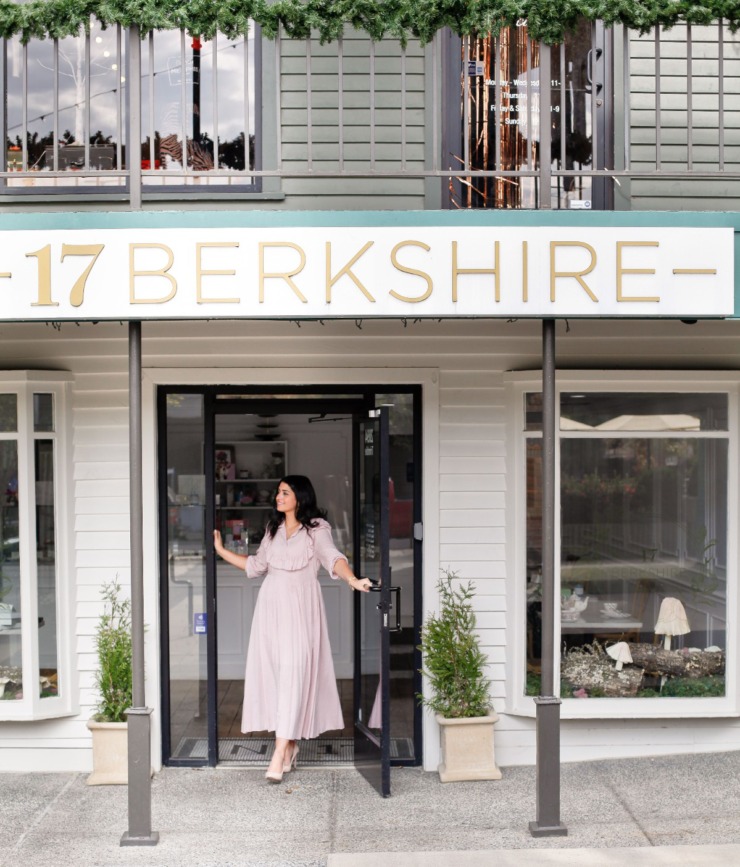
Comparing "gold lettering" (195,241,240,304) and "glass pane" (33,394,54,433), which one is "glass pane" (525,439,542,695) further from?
"glass pane" (33,394,54,433)

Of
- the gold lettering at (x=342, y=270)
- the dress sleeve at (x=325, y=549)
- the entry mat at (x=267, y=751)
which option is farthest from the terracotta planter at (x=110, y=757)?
the gold lettering at (x=342, y=270)

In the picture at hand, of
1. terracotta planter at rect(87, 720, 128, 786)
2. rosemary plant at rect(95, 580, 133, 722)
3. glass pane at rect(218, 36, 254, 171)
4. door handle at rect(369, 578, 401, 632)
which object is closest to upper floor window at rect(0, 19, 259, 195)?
glass pane at rect(218, 36, 254, 171)

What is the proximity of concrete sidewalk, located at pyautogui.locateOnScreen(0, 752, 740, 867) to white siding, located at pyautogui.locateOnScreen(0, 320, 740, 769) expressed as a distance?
0.22m

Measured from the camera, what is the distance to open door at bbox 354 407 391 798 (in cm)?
551

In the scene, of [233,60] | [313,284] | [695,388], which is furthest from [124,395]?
[695,388]

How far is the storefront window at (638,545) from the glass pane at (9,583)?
10.8 ft

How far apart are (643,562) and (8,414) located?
4.24 meters

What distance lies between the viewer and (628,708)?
20.2 feet

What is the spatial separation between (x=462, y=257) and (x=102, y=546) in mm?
3080

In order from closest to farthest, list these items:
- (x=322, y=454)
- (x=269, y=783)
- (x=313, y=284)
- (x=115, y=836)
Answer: (x=313, y=284), (x=115, y=836), (x=269, y=783), (x=322, y=454)

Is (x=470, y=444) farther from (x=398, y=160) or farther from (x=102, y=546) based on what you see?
(x=102, y=546)

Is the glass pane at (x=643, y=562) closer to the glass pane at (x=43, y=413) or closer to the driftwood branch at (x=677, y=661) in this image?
the driftwood branch at (x=677, y=661)

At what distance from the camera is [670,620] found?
250 inches

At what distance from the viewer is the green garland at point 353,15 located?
4887mm
